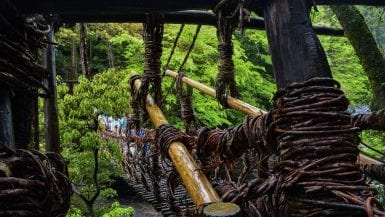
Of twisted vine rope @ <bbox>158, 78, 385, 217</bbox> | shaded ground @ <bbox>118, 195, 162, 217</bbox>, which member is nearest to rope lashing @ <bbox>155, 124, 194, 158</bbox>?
twisted vine rope @ <bbox>158, 78, 385, 217</bbox>

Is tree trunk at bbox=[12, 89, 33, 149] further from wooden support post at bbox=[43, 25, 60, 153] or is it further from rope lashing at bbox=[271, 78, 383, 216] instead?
wooden support post at bbox=[43, 25, 60, 153]

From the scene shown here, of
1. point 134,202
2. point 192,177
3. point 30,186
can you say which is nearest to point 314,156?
point 30,186

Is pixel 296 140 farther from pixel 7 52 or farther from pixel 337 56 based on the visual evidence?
pixel 337 56

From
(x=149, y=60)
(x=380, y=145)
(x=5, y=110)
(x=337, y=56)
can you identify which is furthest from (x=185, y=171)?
(x=337, y=56)

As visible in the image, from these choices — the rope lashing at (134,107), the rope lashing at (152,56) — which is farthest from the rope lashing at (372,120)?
the rope lashing at (134,107)

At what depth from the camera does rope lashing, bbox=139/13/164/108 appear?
2269 millimetres

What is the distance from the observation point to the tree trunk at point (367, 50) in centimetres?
421

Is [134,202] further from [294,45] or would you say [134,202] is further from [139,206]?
[294,45]

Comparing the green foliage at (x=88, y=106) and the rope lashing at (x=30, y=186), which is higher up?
the green foliage at (x=88, y=106)

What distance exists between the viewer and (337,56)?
1213 cm

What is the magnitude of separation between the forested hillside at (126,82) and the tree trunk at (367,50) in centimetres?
33

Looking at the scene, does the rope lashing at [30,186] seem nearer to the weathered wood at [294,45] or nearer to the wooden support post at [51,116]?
the weathered wood at [294,45]

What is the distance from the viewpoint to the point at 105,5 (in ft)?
3.16

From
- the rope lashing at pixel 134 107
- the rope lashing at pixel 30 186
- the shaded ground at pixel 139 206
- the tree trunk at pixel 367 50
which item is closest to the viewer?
the rope lashing at pixel 30 186
